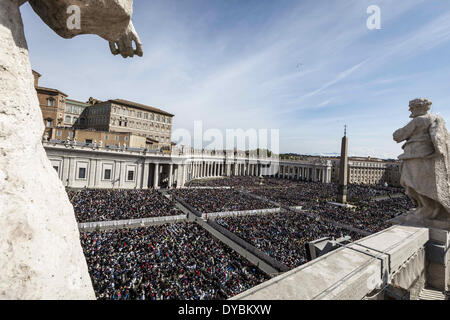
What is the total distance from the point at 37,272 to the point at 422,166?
916 cm

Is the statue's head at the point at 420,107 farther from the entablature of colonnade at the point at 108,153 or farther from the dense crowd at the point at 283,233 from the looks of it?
the entablature of colonnade at the point at 108,153

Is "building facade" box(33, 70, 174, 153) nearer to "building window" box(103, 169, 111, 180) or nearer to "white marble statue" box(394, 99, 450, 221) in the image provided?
"building window" box(103, 169, 111, 180)

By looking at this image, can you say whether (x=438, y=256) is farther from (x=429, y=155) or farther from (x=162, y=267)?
(x=162, y=267)

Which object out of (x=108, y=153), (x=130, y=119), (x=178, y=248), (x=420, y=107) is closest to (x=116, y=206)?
(x=178, y=248)

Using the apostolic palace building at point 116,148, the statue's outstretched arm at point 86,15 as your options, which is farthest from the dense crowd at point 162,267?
the apostolic palace building at point 116,148

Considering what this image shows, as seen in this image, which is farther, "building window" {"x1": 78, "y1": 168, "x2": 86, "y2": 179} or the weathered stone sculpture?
"building window" {"x1": 78, "y1": 168, "x2": 86, "y2": 179}

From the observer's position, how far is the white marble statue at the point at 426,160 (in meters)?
6.30

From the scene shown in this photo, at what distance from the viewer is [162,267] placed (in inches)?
452

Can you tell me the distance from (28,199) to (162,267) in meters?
11.3

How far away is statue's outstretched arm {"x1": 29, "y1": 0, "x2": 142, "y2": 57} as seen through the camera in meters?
2.46

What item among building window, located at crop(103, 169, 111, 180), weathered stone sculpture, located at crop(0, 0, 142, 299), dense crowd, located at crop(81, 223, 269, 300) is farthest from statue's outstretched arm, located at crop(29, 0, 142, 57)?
building window, located at crop(103, 169, 111, 180)

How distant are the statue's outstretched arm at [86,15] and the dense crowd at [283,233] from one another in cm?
1369

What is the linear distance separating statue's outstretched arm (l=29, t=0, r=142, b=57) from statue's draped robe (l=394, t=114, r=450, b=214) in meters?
8.21
